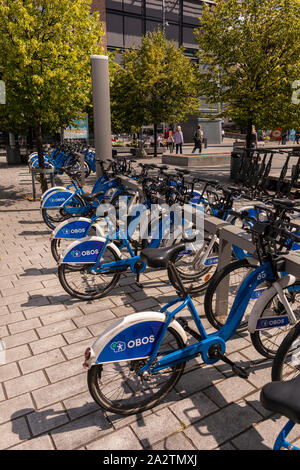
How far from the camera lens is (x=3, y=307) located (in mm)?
4332

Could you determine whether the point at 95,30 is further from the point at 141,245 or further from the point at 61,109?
the point at 141,245

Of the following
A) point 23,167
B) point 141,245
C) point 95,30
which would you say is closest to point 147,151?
point 23,167

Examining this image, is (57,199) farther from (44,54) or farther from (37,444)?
(37,444)

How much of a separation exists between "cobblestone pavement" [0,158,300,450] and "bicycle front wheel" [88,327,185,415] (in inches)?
3.7

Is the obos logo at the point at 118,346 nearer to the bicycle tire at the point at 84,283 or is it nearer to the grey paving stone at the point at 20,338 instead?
the grey paving stone at the point at 20,338

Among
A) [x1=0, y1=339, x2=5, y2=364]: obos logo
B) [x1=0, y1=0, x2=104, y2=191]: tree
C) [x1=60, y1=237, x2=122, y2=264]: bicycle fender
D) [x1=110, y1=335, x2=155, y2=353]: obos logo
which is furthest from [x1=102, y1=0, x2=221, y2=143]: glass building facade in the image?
[x1=110, y1=335, x2=155, y2=353]: obos logo

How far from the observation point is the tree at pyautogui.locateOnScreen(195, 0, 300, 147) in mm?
10945

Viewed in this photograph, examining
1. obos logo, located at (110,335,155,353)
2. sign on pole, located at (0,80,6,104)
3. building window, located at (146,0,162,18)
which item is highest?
building window, located at (146,0,162,18)

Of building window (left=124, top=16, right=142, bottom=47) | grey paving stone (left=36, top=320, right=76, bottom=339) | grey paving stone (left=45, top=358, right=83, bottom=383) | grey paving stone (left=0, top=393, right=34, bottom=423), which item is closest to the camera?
grey paving stone (left=0, top=393, right=34, bottom=423)

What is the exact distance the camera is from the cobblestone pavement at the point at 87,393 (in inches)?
97.8

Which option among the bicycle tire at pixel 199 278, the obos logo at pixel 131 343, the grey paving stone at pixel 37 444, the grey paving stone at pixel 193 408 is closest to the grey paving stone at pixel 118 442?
the grey paving stone at pixel 37 444

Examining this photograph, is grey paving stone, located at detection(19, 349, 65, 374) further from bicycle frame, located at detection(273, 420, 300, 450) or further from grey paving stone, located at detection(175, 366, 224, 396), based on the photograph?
bicycle frame, located at detection(273, 420, 300, 450)

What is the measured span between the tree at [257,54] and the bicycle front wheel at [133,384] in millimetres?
10418

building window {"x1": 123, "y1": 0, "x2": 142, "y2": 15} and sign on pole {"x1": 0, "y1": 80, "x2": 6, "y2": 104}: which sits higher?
building window {"x1": 123, "y1": 0, "x2": 142, "y2": 15}
